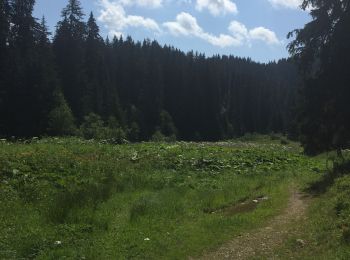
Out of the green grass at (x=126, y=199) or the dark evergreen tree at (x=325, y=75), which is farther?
the dark evergreen tree at (x=325, y=75)

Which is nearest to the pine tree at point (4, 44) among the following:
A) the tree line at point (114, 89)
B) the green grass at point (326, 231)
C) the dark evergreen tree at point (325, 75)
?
the tree line at point (114, 89)

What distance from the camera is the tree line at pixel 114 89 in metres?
55.6

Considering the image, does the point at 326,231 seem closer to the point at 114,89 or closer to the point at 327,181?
the point at 327,181

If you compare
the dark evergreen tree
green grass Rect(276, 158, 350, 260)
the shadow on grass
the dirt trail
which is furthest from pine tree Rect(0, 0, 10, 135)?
green grass Rect(276, 158, 350, 260)

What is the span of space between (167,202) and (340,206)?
553 centimetres

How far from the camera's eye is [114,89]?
88.2m

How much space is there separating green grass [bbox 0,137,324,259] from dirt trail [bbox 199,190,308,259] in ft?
1.14

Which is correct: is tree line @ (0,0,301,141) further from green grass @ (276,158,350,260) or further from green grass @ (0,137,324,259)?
green grass @ (276,158,350,260)

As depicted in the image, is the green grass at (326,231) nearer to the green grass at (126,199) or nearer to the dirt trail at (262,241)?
the dirt trail at (262,241)

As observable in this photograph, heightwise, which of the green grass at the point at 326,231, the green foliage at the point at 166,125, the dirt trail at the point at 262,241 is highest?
the green foliage at the point at 166,125

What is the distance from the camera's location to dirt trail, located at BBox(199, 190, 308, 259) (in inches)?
432

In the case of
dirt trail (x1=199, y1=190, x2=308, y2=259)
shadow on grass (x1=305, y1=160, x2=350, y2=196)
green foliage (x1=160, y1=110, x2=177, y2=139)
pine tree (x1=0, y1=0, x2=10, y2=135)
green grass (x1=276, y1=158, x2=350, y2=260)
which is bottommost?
dirt trail (x1=199, y1=190, x2=308, y2=259)

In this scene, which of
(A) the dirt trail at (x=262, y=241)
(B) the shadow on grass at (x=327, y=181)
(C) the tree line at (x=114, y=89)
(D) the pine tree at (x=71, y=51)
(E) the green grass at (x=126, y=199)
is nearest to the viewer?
(A) the dirt trail at (x=262, y=241)

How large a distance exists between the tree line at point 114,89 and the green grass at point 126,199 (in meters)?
5.41
